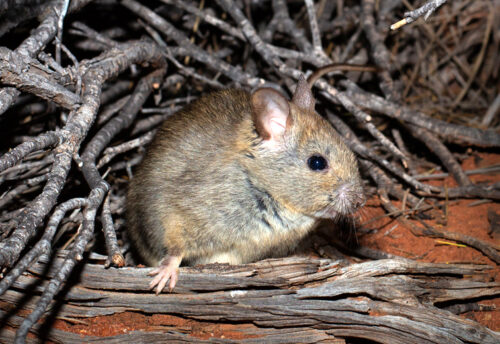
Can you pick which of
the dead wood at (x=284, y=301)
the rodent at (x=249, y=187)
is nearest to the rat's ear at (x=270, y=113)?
the rodent at (x=249, y=187)

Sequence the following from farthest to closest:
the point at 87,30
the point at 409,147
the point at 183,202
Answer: the point at 409,147
the point at 87,30
the point at 183,202

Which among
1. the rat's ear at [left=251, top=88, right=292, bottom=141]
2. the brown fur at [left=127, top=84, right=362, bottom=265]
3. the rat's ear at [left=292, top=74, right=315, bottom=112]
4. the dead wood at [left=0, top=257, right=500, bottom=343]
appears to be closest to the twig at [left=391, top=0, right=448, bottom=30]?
the rat's ear at [left=251, top=88, right=292, bottom=141]

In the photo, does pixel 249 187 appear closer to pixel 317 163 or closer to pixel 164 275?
pixel 317 163

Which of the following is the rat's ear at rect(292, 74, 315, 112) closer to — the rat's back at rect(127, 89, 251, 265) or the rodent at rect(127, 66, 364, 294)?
the rodent at rect(127, 66, 364, 294)

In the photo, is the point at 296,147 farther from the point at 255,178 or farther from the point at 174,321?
the point at 174,321

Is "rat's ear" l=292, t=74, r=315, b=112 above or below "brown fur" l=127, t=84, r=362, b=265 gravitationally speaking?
above

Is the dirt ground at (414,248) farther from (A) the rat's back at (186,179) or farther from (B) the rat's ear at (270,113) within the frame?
(B) the rat's ear at (270,113)

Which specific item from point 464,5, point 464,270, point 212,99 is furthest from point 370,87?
point 464,270
